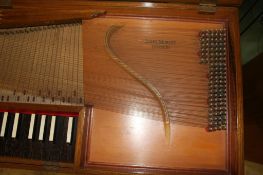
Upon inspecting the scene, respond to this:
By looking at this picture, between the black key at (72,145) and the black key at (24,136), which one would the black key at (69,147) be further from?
the black key at (24,136)

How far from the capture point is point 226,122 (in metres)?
1.58

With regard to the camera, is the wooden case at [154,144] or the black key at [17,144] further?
the black key at [17,144]

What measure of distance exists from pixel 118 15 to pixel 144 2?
Answer: 18cm

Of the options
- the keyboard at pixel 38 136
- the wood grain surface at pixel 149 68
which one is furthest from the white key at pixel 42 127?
the wood grain surface at pixel 149 68

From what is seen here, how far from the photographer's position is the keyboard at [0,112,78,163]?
1.64 metres

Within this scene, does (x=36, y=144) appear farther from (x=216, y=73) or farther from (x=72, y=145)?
(x=216, y=73)

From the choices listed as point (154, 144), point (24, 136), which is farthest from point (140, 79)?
point (24, 136)

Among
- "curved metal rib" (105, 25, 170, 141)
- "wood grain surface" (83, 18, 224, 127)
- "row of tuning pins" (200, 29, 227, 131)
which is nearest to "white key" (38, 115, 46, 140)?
"wood grain surface" (83, 18, 224, 127)

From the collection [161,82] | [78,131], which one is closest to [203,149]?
[161,82]

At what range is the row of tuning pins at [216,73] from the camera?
1.58 meters

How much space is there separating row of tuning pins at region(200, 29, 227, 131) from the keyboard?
0.82 m

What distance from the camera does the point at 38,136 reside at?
1.68 metres

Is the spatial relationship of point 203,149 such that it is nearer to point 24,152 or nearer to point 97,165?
→ point 97,165

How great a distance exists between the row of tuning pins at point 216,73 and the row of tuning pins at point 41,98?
768mm
